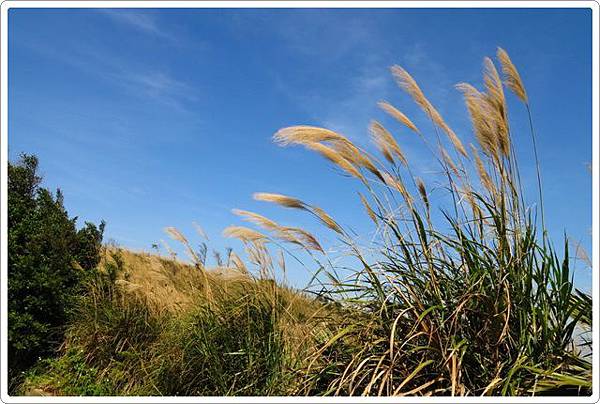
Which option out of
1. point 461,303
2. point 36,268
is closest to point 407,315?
point 461,303

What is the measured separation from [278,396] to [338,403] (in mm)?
631

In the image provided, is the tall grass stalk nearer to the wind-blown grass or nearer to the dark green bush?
the wind-blown grass

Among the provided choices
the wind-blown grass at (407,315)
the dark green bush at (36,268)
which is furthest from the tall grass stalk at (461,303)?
the dark green bush at (36,268)

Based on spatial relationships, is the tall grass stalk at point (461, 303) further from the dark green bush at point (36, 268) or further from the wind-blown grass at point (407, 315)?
the dark green bush at point (36, 268)

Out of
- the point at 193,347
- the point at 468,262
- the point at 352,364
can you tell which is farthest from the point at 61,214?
the point at 468,262

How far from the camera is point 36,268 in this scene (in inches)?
209

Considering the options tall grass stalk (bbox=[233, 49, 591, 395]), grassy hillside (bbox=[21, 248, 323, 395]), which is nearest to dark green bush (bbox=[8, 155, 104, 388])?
grassy hillside (bbox=[21, 248, 323, 395])

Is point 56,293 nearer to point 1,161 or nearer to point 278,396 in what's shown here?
point 1,161

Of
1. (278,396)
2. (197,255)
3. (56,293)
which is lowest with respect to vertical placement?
(278,396)

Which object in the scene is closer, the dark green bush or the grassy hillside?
the grassy hillside

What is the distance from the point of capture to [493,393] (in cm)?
355

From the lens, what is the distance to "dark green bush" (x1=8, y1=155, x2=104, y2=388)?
16.9 feet

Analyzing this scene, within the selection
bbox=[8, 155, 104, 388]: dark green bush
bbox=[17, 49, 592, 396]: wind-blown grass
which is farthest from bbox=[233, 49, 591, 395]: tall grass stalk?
bbox=[8, 155, 104, 388]: dark green bush

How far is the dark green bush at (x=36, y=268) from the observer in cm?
515
